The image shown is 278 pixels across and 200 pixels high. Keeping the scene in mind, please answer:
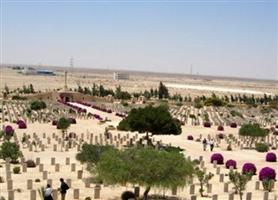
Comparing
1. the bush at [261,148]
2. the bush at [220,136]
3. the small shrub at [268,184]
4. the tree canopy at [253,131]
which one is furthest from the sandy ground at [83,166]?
the tree canopy at [253,131]

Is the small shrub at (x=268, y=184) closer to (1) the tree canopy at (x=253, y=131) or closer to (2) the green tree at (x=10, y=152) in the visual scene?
(2) the green tree at (x=10, y=152)

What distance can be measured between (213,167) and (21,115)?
34.7 meters

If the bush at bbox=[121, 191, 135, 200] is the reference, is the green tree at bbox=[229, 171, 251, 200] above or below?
above

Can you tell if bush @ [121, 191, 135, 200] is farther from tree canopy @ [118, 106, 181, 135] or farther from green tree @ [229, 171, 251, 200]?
tree canopy @ [118, 106, 181, 135]

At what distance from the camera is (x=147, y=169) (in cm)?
2036

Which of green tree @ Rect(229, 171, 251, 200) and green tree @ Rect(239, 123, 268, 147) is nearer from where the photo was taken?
green tree @ Rect(229, 171, 251, 200)

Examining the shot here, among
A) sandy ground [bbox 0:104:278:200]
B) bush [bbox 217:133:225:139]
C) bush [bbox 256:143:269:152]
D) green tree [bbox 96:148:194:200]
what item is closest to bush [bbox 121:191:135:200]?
sandy ground [bbox 0:104:278:200]

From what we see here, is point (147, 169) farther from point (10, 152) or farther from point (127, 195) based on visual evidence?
point (10, 152)

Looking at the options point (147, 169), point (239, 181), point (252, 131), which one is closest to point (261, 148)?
point (252, 131)

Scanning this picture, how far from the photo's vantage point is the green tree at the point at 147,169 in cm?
2039

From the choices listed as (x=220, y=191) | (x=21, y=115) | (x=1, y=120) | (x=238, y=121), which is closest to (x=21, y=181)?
(x=220, y=191)

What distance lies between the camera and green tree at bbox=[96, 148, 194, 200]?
20.4 m

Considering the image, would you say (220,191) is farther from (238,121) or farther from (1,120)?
(238,121)

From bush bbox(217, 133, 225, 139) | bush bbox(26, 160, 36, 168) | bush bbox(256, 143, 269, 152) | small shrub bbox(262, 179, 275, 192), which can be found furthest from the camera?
bush bbox(217, 133, 225, 139)
